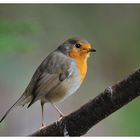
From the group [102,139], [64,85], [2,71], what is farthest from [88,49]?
[2,71]

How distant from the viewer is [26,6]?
7.28 ft

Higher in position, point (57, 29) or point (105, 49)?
point (57, 29)

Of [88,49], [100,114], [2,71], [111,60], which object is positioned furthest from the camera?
[111,60]

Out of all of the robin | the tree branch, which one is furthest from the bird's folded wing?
the tree branch

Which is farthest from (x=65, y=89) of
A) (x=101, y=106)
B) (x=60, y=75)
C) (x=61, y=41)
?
(x=61, y=41)

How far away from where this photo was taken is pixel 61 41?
220cm

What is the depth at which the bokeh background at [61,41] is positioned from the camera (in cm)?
180

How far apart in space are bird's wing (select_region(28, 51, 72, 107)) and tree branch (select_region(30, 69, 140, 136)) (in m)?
0.27

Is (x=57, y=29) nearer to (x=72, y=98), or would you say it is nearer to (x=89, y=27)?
(x=89, y=27)

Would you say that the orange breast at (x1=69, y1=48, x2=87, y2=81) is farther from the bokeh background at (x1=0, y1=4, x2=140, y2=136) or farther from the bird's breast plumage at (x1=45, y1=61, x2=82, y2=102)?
the bokeh background at (x1=0, y1=4, x2=140, y2=136)

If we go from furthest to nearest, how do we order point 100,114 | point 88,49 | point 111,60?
1. point 111,60
2. point 88,49
3. point 100,114

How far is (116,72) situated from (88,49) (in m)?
0.53

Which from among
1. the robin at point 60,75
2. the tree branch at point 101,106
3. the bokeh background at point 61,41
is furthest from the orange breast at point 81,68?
the tree branch at point 101,106

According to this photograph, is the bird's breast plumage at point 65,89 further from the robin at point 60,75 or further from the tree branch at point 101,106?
the tree branch at point 101,106
